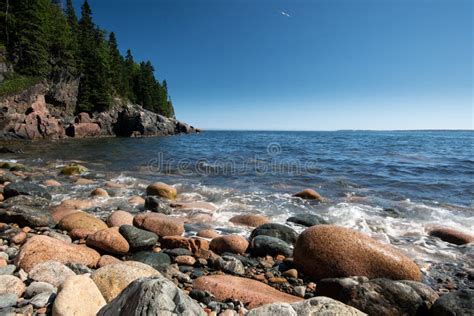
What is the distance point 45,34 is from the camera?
42.2 meters

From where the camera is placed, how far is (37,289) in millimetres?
3090

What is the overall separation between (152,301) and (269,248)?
141 inches

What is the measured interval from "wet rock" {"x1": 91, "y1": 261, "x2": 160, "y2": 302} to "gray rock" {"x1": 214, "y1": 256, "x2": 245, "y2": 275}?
1.46 m

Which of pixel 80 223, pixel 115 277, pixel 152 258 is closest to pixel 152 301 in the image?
pixel 115 277

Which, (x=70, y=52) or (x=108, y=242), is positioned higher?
(x=70, y=52)

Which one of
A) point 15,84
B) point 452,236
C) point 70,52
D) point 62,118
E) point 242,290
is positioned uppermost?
point 70,52

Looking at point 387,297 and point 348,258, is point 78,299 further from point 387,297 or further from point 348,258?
point 348,258

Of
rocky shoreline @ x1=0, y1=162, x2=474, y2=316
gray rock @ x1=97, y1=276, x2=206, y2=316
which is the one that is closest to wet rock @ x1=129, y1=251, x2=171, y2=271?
rocky shoreline @ x1=0, y1=162, x2=474, y2=316

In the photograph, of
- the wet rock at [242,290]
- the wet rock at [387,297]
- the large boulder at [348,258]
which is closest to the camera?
the wet rock at [387,297]

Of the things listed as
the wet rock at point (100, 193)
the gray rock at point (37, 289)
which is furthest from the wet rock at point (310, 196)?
the gray rock at point (37, 289)

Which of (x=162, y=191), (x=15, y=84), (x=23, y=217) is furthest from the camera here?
(x=15, y=84)

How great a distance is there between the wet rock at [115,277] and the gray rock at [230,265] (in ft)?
4.80

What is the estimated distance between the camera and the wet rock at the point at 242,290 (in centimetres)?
353

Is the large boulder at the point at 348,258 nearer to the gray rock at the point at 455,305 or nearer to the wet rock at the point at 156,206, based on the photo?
the gray rock at the point at 455,305
